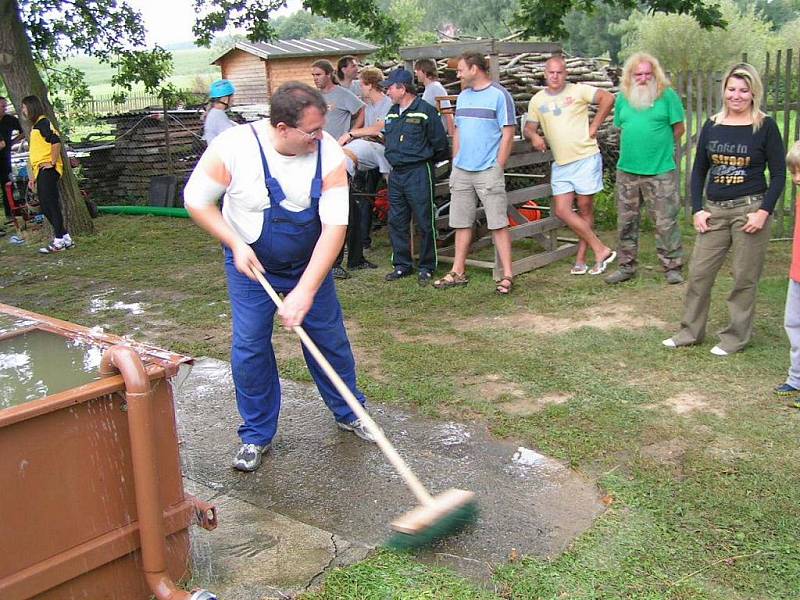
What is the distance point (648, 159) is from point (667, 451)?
11.6 ft

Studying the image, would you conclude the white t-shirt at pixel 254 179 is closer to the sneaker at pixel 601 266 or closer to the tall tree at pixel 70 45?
the sneaker at pixel 601 266

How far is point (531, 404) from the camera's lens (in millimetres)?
4902

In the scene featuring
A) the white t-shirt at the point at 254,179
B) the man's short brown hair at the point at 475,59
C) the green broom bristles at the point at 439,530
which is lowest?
the green broom bristles at the point at 439,530

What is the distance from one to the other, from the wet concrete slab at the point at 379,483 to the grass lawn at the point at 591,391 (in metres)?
0.13

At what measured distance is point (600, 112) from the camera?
7492 mm

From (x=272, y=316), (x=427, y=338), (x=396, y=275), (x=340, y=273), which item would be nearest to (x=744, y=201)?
(x=427, y=338)

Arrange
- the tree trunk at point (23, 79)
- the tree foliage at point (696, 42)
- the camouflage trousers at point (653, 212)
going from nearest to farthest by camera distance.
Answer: the camouflage trousers at point (653, 212) → the tree trunk at point (23, 79) → the tree foliage at point (696, 42)

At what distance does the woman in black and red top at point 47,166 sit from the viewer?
10295 mm

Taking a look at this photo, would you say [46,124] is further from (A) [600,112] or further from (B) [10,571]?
(B) [10,571]

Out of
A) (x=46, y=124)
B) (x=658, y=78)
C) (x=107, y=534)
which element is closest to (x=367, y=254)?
(x=658, y=78)

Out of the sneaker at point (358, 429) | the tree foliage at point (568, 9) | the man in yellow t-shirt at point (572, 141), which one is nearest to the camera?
the sneaker at point (358, 429)

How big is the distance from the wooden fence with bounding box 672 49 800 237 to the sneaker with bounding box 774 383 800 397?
12.1ft

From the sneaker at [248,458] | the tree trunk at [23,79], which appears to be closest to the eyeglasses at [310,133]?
the sneaker at [248,458]

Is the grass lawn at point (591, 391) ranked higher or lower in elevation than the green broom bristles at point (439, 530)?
lower
